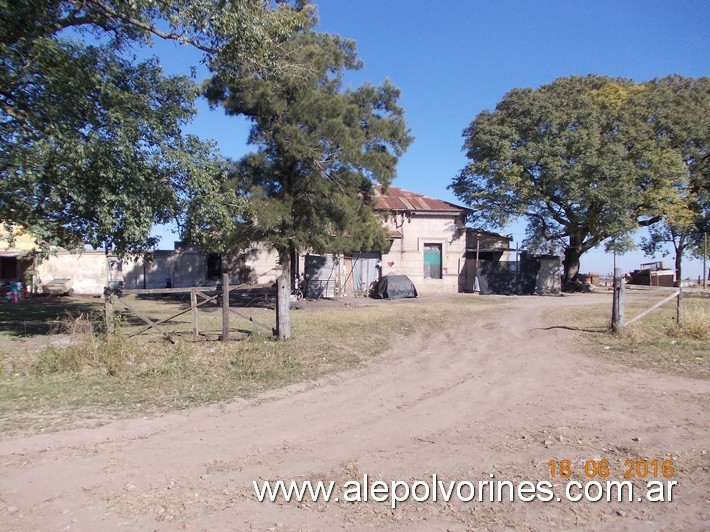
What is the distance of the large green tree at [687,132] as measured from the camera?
2911 cm

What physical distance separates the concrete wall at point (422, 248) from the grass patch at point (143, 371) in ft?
55.2

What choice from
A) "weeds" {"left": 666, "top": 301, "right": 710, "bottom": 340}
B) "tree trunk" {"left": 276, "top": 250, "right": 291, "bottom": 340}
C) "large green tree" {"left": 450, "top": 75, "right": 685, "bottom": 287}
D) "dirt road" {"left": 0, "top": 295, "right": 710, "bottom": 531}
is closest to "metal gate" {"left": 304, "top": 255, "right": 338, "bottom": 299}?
"large green tree" {"left": 450, "top": 75, "right": 685, "bottom": 287}

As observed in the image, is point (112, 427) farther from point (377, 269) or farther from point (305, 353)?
point (377, 269)

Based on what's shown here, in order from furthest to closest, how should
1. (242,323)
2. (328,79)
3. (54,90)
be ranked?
1. (328,79)
2. (242,323)
3. (54,90)

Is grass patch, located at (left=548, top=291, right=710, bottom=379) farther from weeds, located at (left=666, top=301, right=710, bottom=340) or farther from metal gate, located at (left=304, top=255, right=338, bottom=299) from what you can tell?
metal gate, located at (left=304, top=255, right=338, bottom=299)

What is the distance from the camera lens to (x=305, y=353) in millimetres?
10484

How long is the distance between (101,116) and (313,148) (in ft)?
29.1

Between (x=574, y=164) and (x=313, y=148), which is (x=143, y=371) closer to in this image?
(x=313, y=148)

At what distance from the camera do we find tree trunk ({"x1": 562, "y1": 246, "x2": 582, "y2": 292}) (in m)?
33.2

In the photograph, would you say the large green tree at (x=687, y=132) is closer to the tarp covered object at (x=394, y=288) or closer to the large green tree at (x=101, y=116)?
the tarp covered object at (x=394, y=288)

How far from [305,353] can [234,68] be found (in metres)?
7.33

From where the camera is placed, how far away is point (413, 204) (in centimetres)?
3089

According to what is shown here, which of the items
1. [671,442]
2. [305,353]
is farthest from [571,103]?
[671,442]

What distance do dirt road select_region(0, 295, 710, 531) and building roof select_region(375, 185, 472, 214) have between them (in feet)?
71.0
